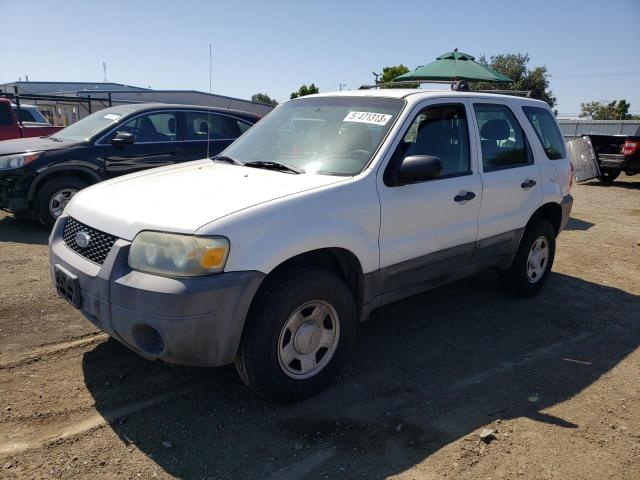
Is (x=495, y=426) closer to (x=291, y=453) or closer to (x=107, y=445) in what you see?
(x=291, y=453)

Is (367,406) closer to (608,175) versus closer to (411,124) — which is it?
(411,124)

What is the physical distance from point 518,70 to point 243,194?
36088 mm

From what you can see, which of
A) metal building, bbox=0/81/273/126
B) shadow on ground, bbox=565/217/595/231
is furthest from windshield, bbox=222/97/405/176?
metal building, bbox=0/81/273/126

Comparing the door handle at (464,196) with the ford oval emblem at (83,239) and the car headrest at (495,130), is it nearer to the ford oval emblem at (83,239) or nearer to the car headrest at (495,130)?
the car headrest at (495,130)

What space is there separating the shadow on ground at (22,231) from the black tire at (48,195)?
20 centimetres

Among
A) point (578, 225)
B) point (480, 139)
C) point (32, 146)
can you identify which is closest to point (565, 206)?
point (480, 139)

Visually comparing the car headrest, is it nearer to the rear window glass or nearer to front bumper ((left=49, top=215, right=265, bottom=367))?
the rear window glass

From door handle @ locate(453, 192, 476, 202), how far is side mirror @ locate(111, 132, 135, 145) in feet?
16.2

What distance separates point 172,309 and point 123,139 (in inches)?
205

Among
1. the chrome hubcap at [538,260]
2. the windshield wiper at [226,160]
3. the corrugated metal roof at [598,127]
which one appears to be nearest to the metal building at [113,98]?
the corrugated metal roof at [598,127]

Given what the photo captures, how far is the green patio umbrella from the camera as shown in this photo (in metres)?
11.8

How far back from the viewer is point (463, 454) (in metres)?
2.74

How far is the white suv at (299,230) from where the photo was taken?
8.62 ft

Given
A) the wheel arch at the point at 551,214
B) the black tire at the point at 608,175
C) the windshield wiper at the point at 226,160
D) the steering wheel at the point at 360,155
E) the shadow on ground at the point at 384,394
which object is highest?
the steering wheel at the point at 360,155
